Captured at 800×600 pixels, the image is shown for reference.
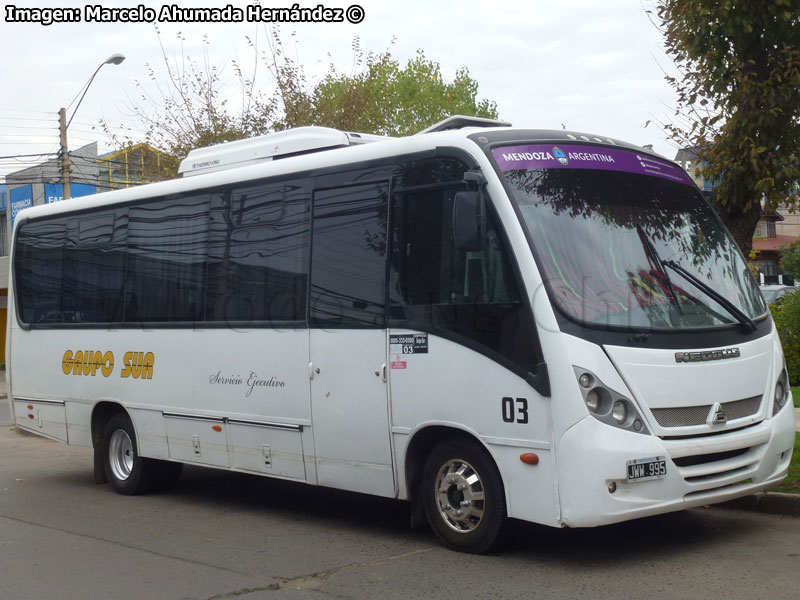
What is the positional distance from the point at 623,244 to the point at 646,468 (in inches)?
63.9

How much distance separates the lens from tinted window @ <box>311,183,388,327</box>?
8055 millimetres

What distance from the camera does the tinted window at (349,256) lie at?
8055 millimetres

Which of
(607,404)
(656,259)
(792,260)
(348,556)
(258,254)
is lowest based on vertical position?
(348,556)

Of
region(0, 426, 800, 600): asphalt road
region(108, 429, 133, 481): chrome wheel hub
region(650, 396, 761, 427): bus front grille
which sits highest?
region(650, 396, 761, 427): bus front grille

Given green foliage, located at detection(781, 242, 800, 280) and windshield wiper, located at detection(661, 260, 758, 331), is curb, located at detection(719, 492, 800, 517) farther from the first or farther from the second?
green foliage, located at detection(781, 242, 800, 280)

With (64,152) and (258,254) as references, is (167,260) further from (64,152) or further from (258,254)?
(64,152)

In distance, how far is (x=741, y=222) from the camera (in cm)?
1054

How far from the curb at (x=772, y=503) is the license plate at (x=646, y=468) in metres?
2.14

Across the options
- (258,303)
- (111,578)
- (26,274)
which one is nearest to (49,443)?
(26,274)

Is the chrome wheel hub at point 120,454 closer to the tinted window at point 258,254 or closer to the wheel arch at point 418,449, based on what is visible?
the tinted window at point 258,254

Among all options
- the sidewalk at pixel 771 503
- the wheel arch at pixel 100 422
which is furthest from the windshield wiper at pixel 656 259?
the wheel arch at pixel 100 422

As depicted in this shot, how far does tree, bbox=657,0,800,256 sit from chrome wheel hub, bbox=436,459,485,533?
4.29 metres

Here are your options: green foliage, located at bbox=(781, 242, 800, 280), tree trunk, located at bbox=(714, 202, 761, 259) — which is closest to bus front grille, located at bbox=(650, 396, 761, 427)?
tree trunk, located at bbox=(714, 202, 761, 259)

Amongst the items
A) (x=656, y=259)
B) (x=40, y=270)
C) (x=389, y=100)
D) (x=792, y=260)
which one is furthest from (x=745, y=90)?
(x=792, y=260)
